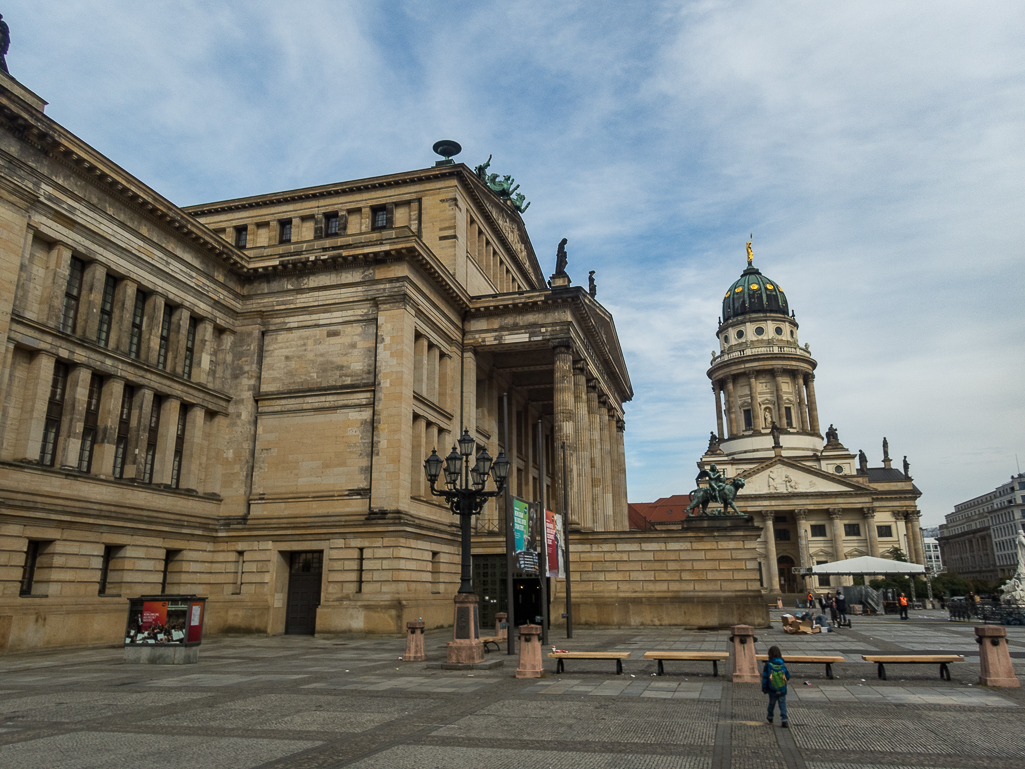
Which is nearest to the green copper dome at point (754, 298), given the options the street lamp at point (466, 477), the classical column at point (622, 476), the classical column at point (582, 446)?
the classical column at point (622, 476)

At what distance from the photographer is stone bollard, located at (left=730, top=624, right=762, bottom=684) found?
48.7ft

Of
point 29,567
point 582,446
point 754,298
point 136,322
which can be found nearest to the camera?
point 29,567

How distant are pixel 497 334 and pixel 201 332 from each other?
14.6 metres

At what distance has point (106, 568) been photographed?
26.6 meters

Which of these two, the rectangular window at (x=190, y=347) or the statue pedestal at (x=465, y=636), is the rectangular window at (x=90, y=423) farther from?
the statue pedestal at (x=465, y=636)

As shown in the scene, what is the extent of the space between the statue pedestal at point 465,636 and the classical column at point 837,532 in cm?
8916

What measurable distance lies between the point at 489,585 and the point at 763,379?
87337 millimetres

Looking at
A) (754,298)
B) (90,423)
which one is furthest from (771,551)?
(90,423)

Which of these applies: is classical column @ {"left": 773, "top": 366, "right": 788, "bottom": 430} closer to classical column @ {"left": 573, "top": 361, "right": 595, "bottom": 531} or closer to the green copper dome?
the green copper dome

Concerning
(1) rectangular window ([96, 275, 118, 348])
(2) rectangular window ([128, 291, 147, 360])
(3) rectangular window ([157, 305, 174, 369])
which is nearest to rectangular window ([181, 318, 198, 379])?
(3) rectangular window ([157, 305, 174, 369])

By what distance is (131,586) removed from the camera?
26828mm

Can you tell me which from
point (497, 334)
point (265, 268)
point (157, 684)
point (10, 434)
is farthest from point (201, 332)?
point (157, 684)

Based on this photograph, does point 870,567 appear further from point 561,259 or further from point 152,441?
point 152,441

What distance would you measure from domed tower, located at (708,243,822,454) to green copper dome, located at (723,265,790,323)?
0.15 m
